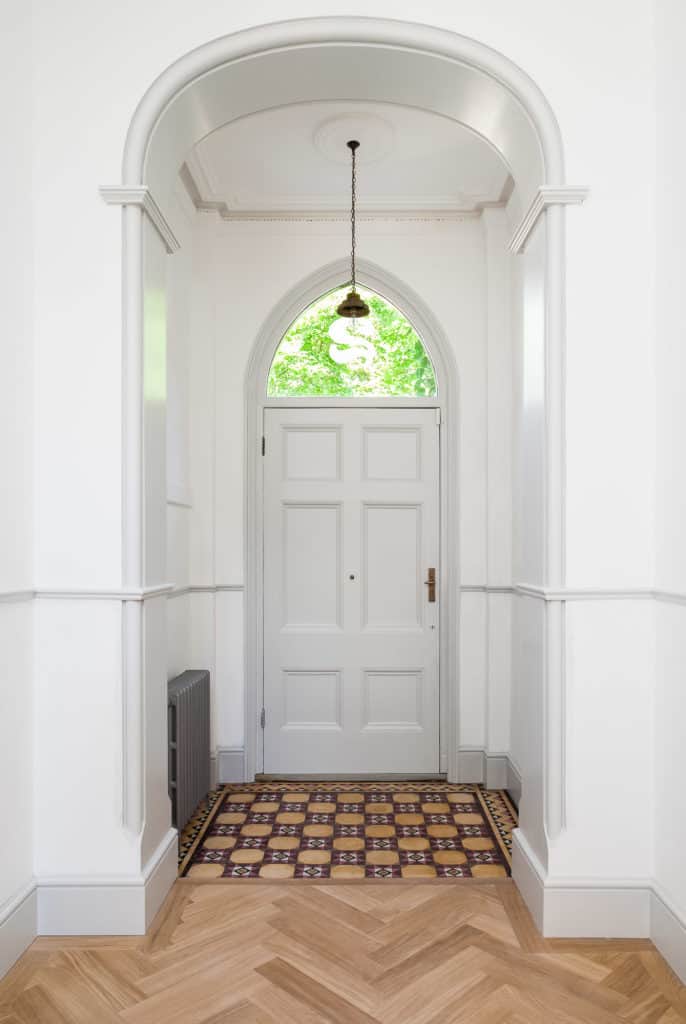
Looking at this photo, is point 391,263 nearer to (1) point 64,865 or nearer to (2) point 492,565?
(2) point 492,565

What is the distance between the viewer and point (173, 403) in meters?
3.70

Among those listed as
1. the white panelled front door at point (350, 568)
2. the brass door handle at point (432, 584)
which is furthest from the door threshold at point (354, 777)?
the brass door handle at point (432, 584)

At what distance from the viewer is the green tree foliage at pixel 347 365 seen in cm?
418

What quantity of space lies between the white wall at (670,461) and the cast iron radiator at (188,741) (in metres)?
1.89

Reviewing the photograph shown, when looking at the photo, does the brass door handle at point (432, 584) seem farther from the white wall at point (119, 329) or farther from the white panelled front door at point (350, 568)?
the white wall at point (119, 329)

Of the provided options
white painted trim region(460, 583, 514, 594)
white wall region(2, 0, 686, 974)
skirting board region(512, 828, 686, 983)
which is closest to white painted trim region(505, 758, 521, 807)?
white painted trim region(460, 583, 514, 594)

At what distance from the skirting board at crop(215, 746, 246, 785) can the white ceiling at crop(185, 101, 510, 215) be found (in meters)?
2.89

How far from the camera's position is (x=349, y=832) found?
3.31m

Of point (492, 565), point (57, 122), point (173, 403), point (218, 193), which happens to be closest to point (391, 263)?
point (218, 193)

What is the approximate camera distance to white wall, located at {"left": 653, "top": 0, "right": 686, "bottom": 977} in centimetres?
226

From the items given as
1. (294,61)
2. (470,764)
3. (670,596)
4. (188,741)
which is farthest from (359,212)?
(470,764)

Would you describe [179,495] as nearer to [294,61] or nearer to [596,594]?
[294,61]

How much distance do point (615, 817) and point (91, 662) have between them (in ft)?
5.81

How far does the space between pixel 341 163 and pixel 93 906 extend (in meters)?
3.30
